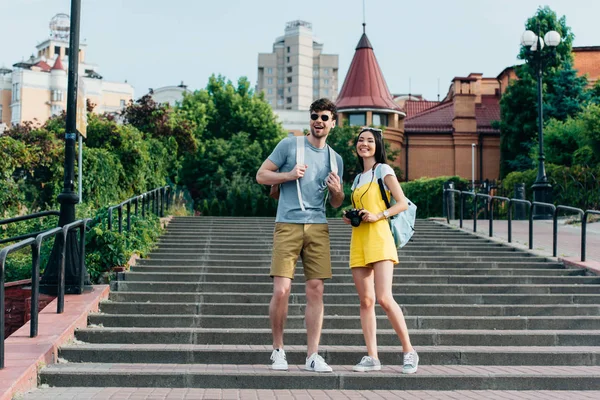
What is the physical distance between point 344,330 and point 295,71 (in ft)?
450

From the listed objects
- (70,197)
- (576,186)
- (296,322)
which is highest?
(576,186)

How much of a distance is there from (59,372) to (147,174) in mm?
20195

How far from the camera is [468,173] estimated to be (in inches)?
1969

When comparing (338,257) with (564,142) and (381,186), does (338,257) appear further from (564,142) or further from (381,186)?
(564,142)

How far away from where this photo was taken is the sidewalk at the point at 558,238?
12.5m

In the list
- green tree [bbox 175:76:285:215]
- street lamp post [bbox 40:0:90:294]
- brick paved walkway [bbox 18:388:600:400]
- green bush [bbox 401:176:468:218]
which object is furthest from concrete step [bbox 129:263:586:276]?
green tree [bbox 175:76:285:215]

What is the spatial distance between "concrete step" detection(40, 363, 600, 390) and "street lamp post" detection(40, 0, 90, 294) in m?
2.43

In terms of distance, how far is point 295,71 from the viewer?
143125mm

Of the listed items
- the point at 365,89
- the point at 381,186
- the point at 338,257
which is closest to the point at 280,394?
the point at 381,186

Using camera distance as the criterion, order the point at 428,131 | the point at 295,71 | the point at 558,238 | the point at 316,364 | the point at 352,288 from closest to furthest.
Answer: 1. the point at 316,364
2. the point at 352,288
3. the point at 558,238
4. the point at 428,131
5. the point at 295,71

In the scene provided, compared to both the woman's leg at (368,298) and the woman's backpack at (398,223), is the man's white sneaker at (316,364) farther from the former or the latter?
the woman's backpack at (398,223)

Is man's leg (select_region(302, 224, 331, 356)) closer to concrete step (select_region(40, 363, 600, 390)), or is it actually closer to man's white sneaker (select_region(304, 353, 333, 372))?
man's white sneaker (select_region(304, 353, 333, 372))

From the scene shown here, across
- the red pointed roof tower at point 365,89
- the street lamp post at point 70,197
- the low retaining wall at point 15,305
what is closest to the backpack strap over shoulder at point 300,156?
the street lamp post at point 70,197

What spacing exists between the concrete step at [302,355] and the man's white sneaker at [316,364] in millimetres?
535
